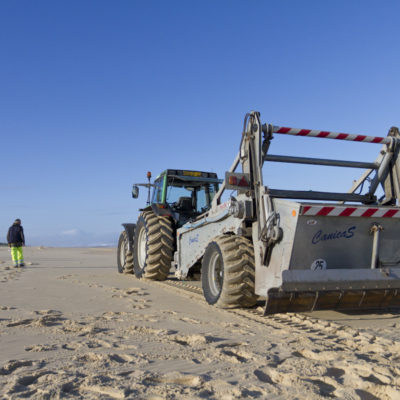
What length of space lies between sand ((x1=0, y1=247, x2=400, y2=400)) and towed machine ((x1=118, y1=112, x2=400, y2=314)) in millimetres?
332

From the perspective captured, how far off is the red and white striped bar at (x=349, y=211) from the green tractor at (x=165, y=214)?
3.83 metres

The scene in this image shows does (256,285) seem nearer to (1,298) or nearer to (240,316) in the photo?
(240,316)

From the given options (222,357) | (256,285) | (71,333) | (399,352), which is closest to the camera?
(222,357)

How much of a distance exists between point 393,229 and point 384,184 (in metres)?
1.20

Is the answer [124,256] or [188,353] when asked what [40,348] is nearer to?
[188,353]

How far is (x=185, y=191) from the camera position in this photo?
9.11 metres

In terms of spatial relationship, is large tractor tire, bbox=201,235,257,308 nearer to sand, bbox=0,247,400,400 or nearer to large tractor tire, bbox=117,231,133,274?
sand, bbox=0,247,400,400

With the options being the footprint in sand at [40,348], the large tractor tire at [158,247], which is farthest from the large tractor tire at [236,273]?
the large tractor tire at [158,247]

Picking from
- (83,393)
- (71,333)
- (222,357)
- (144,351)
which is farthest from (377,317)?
(83,393)

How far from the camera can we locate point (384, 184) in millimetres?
5914

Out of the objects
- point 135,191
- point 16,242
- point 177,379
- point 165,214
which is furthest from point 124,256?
point 177,379

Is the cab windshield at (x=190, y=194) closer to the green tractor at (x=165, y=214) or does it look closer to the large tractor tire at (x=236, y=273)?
the green tractor at (x=165, y=214)

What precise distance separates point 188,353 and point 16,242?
1012 centimetres

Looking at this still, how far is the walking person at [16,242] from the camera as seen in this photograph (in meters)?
11.9
